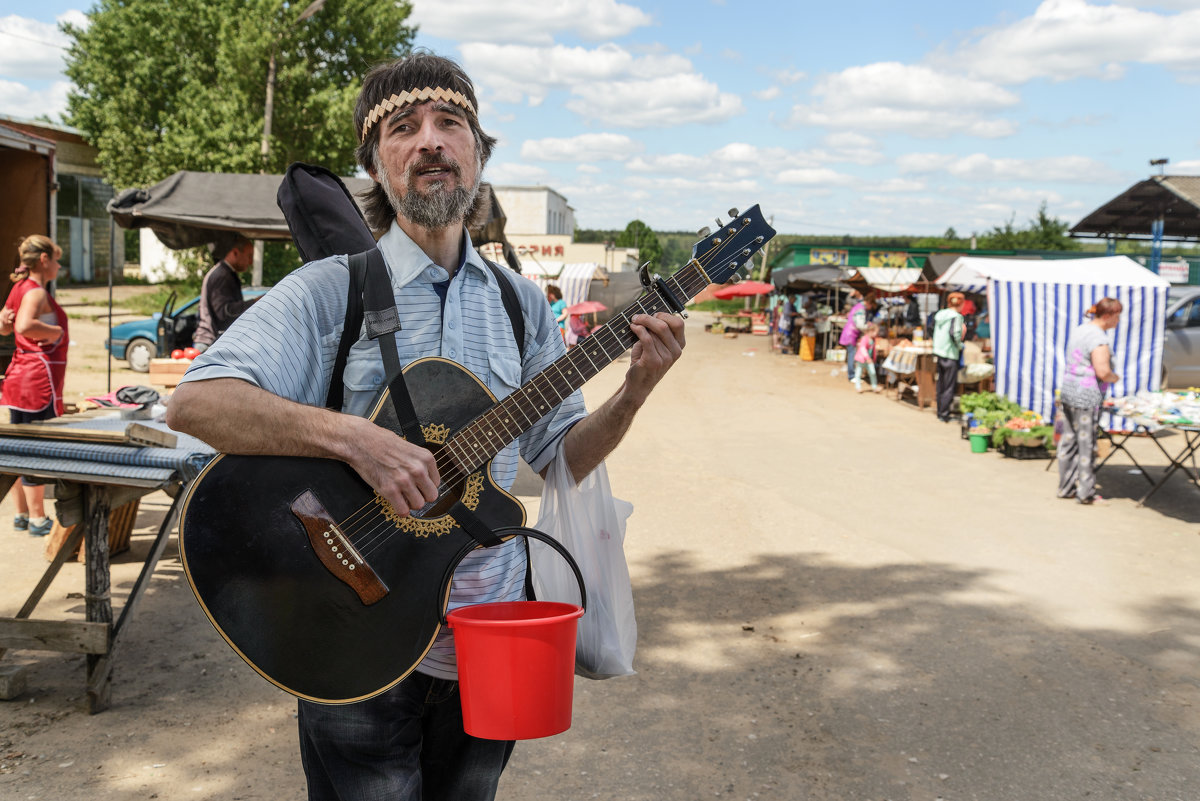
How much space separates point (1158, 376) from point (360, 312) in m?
12.6

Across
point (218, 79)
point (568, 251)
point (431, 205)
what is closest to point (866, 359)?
point (431, 205)

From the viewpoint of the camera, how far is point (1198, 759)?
153 inches

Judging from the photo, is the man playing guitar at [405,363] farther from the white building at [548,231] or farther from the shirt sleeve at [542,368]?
the white building at [548,231]

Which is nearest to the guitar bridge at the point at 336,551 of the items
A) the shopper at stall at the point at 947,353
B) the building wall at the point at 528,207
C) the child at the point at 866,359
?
the shopper at stall at the point at 947,353

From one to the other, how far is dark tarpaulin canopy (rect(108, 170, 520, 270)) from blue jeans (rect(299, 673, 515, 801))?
810 centimetres

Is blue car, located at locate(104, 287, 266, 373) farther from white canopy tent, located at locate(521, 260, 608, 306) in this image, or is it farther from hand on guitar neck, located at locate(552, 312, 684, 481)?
white canopy tent, located at locate(521, 260, 608, 306)

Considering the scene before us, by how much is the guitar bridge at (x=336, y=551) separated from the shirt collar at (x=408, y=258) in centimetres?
50

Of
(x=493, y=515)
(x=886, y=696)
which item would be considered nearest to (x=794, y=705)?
(x=886, y=696)

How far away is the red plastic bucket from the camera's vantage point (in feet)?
5.92

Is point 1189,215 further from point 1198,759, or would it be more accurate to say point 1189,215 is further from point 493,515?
point 493,515

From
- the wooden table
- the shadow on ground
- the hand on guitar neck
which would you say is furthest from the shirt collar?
the wooden table

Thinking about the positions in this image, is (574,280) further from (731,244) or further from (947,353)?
(731,244)

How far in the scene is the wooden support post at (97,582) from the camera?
163 inches

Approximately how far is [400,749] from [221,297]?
7.12 metres
